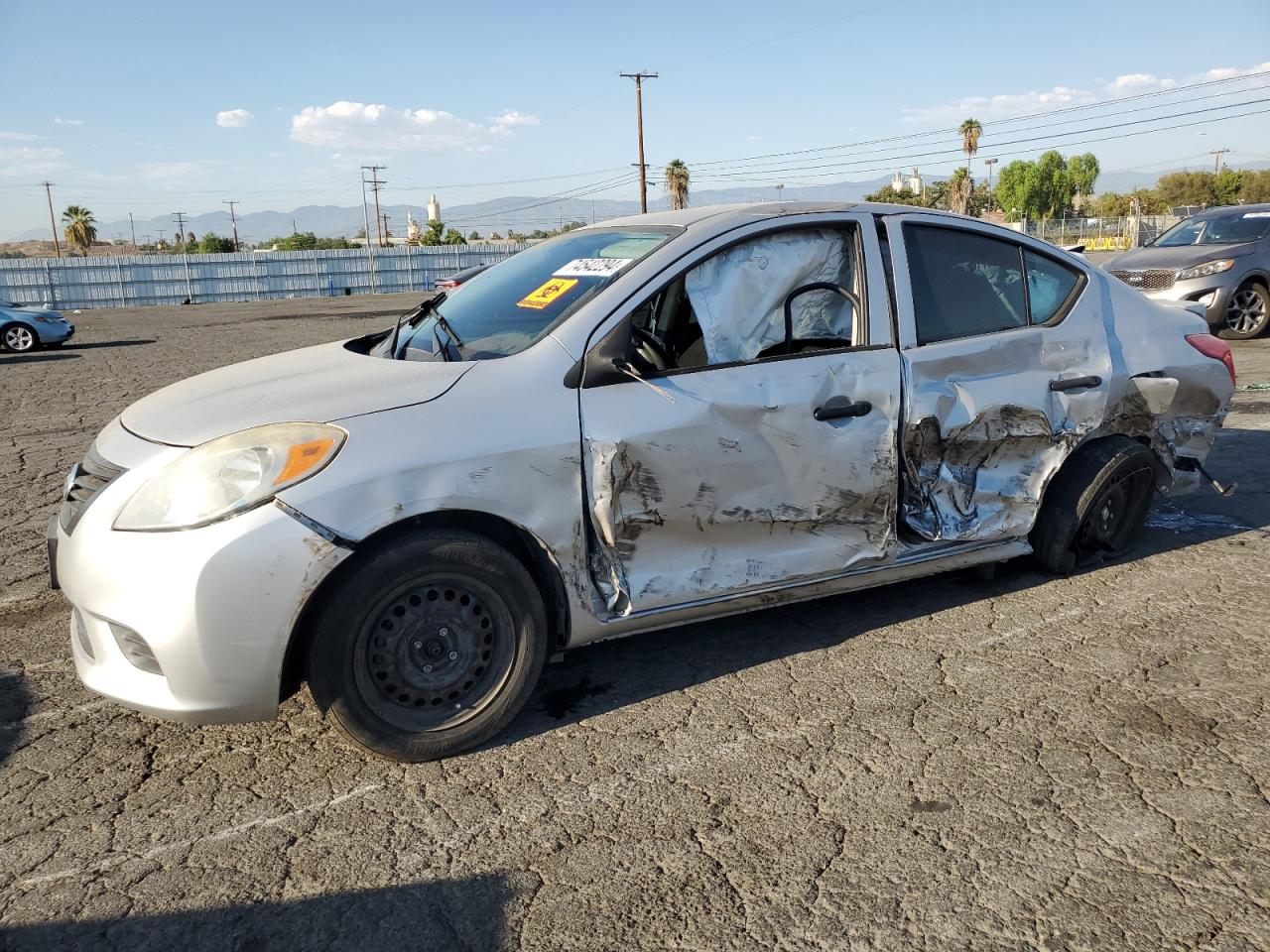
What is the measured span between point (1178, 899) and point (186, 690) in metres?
2.72

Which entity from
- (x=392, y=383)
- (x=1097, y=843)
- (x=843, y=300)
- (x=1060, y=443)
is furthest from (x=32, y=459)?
(x=1097, y=843)

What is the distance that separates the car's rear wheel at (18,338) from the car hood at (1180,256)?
717 inches

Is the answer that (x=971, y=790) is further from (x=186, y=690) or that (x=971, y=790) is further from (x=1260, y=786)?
(x=186, y=690)

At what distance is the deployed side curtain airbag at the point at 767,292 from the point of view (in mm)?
3736

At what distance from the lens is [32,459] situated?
26.3ft

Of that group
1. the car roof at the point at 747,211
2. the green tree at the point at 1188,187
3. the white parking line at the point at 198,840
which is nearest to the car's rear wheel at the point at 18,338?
the car roof at the point at 747,211

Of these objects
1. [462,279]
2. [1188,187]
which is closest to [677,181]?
[1188,187]

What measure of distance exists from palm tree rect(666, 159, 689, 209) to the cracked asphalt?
215ft

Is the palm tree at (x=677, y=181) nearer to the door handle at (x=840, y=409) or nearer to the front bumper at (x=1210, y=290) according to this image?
the front bumper at (x=1210, y=290)

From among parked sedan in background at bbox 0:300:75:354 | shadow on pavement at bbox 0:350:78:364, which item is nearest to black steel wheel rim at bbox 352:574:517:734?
shadow on pavement at bbox 0:350:78:364

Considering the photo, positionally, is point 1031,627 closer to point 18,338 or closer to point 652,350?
point 652,350

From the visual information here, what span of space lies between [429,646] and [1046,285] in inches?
124

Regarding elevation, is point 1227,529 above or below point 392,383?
below

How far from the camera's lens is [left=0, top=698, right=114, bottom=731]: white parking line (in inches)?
139
